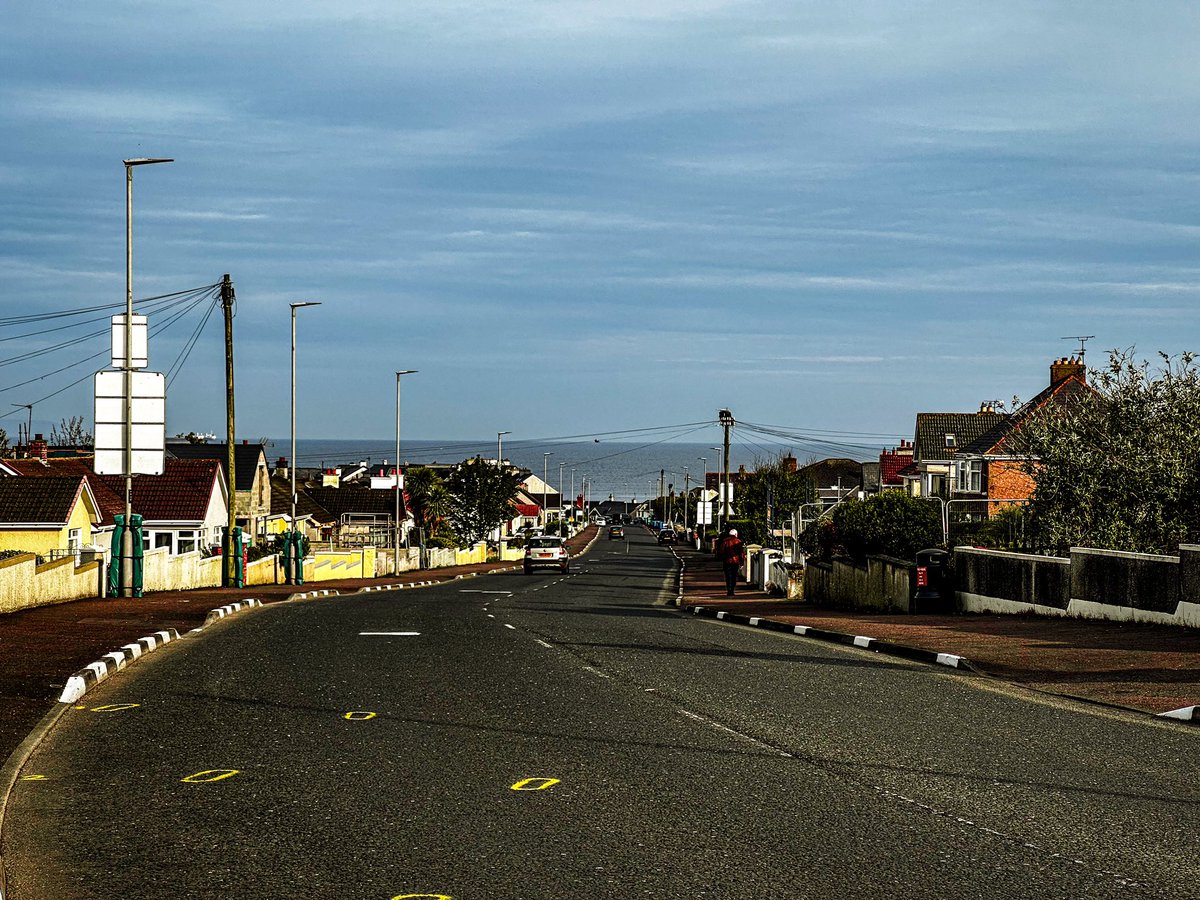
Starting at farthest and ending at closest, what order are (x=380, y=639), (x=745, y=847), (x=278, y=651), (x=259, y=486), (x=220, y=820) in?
1. (x=259, y=486)
2. (x=380, y=639)
3. (x=278, y=651)
4. (x=220, y=820)
5. (x=745, y=847)

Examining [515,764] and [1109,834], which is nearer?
[1109,834]

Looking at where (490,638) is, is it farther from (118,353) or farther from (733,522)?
(733,522)

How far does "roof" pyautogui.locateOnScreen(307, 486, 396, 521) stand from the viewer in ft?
319

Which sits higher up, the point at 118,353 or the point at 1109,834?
the point at 118,353

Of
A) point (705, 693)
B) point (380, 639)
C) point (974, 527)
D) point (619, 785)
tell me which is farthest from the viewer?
point (974, 527)

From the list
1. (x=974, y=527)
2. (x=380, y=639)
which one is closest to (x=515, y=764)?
(x=380, y=639)

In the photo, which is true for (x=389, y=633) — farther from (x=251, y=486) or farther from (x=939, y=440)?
(x=939, y=440)

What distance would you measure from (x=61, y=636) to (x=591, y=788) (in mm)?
12205

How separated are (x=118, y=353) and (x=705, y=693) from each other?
63.5 ft

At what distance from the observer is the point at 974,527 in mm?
57656

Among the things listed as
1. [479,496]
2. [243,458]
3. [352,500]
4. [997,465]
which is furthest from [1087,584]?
[352,500]

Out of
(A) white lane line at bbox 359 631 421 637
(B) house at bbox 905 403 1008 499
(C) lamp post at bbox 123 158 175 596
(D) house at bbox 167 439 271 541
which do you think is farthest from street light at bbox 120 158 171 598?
(B) house at bbox 905 403 1008 499

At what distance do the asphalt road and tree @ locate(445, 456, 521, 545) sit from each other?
279 feet

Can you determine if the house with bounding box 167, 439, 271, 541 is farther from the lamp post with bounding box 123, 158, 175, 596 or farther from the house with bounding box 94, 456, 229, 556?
the lamp post with bounding box 123, 158, 175, 596
